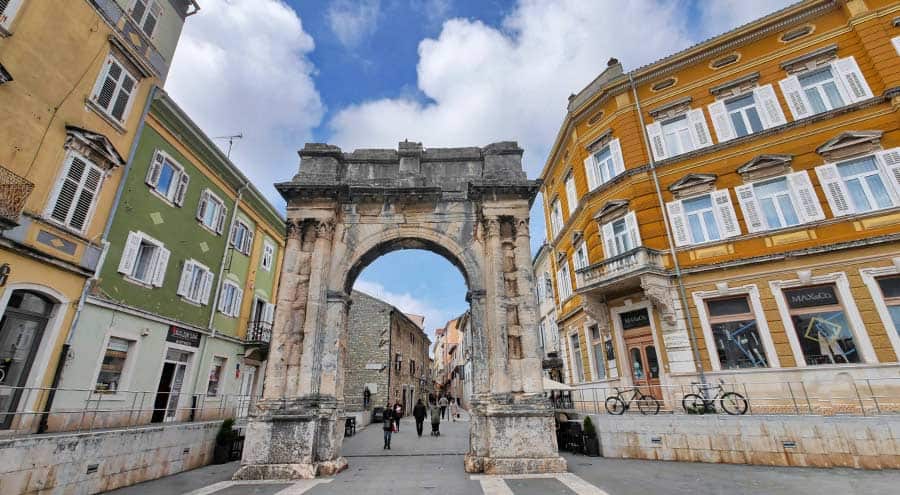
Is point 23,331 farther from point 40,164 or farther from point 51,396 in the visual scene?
point 40,164

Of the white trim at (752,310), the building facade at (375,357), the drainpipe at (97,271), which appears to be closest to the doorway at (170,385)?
the drainpipe at (97,271)

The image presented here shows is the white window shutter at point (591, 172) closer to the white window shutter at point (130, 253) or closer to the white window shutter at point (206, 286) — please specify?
the white window shutter at point (206, 286)

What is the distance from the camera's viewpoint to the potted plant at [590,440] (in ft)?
34.1

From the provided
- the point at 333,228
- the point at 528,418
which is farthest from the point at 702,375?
the point at 333,228

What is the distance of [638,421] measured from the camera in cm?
984

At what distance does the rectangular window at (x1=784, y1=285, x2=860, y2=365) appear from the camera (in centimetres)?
1042

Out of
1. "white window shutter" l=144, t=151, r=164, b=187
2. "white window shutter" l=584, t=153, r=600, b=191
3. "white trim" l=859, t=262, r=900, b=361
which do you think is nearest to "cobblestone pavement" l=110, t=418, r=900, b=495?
"white trim" l=859, t=262, r=900, b=361

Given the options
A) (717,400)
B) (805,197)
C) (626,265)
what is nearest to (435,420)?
(626,265)

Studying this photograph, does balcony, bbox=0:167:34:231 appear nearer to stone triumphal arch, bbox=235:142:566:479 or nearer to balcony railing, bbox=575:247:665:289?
stone triumphal arch, bbox=235:142:566:479

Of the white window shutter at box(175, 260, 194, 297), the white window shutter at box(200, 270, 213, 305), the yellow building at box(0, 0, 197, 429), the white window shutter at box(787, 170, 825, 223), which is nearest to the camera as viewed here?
the yellow building at box(0, 0, 197, 429)

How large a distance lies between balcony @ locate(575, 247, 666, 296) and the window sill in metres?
→ 16.2

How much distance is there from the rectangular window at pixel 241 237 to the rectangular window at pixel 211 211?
2.79ft

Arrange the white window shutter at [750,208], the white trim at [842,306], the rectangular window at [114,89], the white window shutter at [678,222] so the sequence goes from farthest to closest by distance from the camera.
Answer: the white window shutter at [678,222], the white window shutter at [750,208], the rectangular window at [114,89], the white trim at [842,306]

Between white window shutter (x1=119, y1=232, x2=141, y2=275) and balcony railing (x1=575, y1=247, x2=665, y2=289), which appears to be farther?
balcony railing (x1=575, y1=247, x2=665, y2=289)
